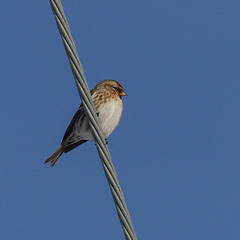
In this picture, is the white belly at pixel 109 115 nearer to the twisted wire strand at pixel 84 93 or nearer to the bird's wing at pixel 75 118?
the bird's wing at pixel 75 118

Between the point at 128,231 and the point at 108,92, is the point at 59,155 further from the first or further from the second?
the point at 128,231

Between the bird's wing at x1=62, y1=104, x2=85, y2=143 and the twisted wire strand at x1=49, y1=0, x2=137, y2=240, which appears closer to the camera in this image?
the twisted wire strand at x1=49, y1=0, x2=137, y2=240

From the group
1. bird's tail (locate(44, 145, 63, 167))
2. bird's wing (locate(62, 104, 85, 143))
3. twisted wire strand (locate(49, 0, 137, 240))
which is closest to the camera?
twisted wire strand (locate(49, 0, 137, 240))

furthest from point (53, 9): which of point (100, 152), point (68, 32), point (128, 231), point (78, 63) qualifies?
point (128, 231)

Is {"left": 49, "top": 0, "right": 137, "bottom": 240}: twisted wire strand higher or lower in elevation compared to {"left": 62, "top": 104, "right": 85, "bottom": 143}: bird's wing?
lower

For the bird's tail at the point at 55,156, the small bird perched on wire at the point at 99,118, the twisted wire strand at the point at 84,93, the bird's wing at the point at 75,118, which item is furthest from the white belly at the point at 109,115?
the twisted wire strand at the point at 84,93

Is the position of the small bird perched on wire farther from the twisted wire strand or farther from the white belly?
the twisted wire strand

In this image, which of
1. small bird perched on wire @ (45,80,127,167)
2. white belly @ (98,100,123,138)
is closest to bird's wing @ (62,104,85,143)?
small bird perched on wire @ (45,80,127,167)

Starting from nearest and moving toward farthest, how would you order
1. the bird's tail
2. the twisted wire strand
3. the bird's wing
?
1. the twisted wire strand
2. the bird's wing
3. the bird's tail

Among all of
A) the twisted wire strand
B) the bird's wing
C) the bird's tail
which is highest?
the bird's wing
